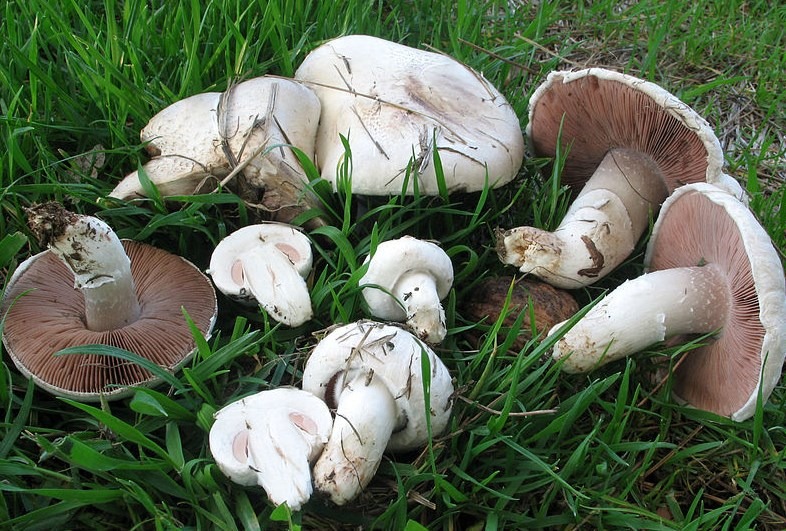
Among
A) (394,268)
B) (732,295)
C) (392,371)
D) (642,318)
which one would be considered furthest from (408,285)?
(732,295)

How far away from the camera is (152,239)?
8.07 feet

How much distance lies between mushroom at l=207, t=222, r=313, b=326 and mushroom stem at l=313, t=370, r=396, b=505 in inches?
18.0

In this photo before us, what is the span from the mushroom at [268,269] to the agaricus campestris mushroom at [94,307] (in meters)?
0.09

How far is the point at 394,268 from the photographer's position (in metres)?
2.17

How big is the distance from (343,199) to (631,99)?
104cm

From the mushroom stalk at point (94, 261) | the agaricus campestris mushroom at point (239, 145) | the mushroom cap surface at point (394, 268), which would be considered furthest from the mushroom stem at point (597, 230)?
the mushroom stalk at point (94, 261)

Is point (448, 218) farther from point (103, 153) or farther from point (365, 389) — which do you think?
point (103, 153)

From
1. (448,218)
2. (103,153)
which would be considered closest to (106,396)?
(103,153)

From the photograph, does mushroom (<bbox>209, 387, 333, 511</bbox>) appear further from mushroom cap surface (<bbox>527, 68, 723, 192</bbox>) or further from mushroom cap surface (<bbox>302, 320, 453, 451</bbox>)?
mushroom cap surface (<bbox>527, 68, 723, 192</bbox>)

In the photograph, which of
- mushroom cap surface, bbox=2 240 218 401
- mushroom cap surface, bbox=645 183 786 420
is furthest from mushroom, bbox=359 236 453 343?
mushroom cap surface, bbox=645 183 786 420

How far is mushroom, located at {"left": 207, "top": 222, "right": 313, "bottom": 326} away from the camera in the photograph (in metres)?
2.21

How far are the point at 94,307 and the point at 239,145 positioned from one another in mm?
703

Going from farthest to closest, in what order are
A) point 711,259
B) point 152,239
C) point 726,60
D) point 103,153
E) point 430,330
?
1. point 726,60
2. point 103,153
3. point 152,239
4. point 711,259
5. point 430,330

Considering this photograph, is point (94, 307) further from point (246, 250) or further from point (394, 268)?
point (394, 268)
